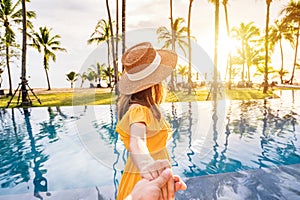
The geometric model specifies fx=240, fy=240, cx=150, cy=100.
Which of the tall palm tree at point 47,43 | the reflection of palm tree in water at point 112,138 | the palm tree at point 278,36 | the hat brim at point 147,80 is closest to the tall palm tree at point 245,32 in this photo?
the palm tree at point 278,36

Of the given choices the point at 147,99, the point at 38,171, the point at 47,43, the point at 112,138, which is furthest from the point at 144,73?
the point at 47,43

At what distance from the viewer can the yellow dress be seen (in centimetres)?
106

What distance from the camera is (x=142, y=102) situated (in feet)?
3.77

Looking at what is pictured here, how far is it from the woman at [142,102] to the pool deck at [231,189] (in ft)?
6.73

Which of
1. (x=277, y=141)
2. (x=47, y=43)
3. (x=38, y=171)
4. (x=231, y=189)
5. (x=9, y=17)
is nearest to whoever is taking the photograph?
(x=231, y=189)

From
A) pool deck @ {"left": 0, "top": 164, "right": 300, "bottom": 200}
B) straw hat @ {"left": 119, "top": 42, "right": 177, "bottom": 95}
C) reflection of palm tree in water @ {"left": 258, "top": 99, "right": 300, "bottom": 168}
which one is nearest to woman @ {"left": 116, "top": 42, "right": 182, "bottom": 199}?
straw hat @ {"left": 119, "top": 42, "right": 177, "bottom": 95}

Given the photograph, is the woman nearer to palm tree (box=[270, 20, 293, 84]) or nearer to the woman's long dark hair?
the woman's long dark hair

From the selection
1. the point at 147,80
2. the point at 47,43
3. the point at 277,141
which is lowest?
the point at 277,141

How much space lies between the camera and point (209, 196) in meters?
2.95

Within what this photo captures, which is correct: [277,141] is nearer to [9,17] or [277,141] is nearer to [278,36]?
[9,17]

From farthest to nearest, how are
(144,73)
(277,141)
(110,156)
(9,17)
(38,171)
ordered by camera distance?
(9,17)
(277,141)
(38,171)
(110,156)
(144,73)

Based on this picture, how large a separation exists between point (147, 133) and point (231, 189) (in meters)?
2.51

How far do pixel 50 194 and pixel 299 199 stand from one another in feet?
10.2

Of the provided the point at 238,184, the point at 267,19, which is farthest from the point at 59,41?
the point at 238,184
